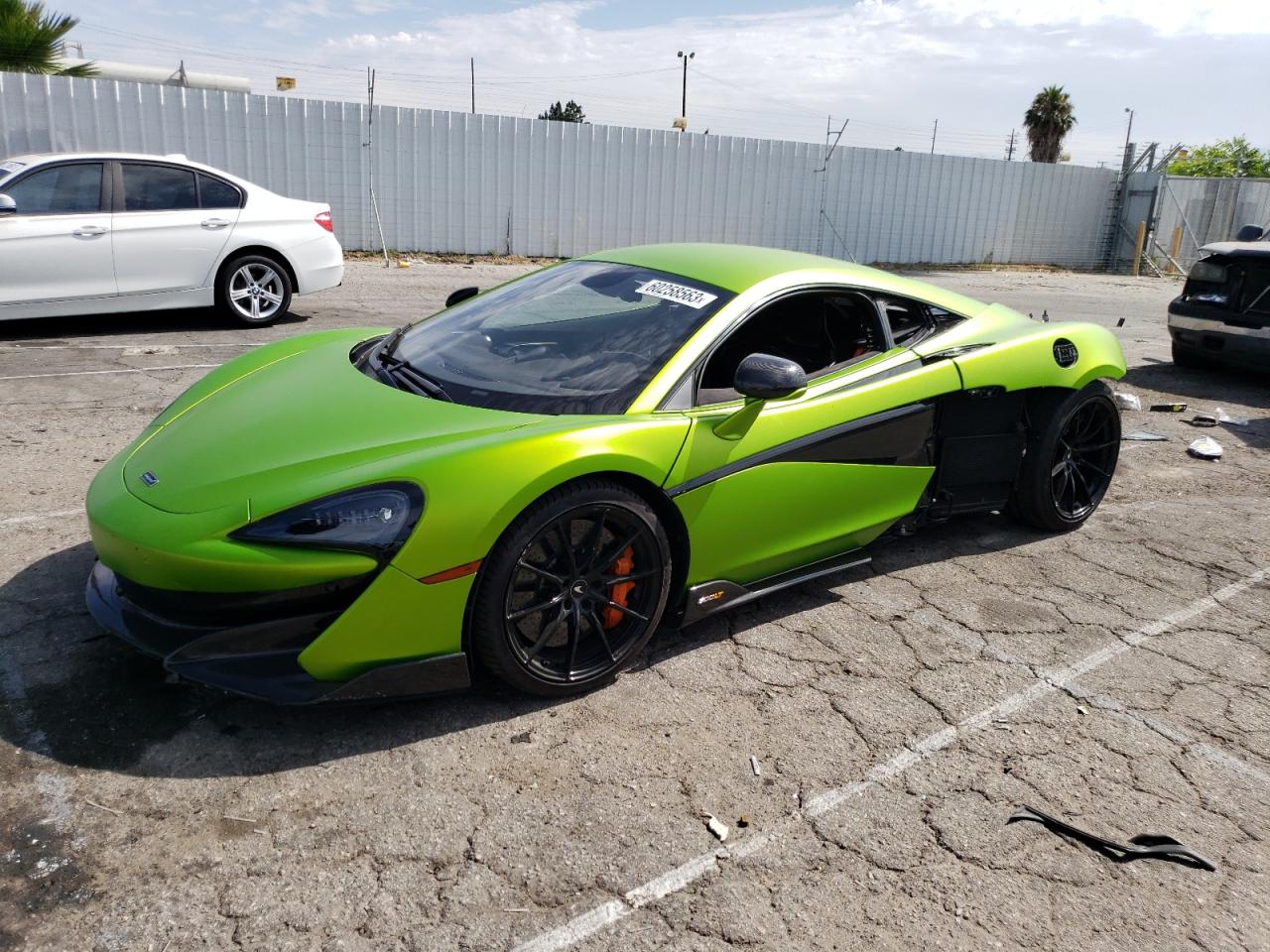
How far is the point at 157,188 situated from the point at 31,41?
10.6 meters

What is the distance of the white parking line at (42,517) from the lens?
4.31 metres

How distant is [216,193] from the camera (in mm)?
8641

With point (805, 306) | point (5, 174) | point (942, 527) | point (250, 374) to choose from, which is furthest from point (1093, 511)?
point (5, 174)

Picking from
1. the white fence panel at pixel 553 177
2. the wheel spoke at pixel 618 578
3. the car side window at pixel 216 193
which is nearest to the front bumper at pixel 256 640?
the wheel spoke at pixel 618 578

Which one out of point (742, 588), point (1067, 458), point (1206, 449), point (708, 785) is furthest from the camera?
point (1206, 449)

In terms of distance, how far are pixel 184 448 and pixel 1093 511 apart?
14.2 ft

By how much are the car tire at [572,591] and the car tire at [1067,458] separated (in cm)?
224

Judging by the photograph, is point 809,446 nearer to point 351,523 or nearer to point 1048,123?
point 351,523

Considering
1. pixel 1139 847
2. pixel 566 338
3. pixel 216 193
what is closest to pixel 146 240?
pixel 216 193

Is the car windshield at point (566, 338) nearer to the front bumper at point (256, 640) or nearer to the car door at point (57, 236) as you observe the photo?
the front bumper at point (256, 640)

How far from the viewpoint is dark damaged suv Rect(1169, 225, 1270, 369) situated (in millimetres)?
8164

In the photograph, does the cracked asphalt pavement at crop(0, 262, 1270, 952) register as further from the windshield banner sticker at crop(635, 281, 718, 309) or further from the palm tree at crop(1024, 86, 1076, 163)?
the palm tree at crop(1024, 86, 1076, 163)

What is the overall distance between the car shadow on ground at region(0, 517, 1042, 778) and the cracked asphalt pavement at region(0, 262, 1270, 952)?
0.01 meters

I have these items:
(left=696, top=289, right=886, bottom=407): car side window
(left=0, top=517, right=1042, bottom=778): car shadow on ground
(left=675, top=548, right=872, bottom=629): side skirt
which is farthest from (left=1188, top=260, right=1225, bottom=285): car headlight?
(left=0, top=517, right=1042, bottom=778): car shadow on ground
